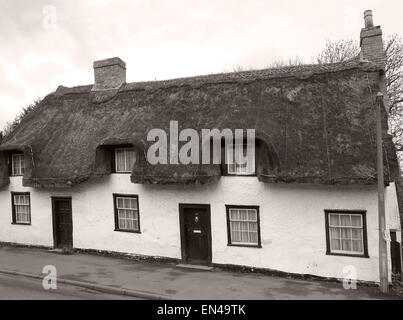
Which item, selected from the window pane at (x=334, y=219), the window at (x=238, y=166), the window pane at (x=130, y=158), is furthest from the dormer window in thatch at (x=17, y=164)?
the window pane at (x=334, y=219)

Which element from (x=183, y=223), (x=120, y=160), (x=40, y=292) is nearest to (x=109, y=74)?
(x=120, y=160)

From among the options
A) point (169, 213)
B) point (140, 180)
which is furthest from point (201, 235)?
point (140, 180)

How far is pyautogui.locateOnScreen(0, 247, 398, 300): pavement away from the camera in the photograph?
1016 centimetres

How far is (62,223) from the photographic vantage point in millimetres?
15984

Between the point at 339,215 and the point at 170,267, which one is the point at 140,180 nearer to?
the point at 170,267

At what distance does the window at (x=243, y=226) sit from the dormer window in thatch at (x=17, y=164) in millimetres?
10329

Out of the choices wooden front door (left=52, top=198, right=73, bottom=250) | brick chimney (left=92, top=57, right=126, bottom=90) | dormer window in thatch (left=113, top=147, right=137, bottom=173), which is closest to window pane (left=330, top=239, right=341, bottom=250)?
dormer window in thatch (left=113, top=147, right=137, bottom=173)

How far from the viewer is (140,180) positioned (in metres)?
13.1

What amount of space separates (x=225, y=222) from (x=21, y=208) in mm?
10341

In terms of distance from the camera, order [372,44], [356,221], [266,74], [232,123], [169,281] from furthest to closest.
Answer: [266,74], [372,44], [232,123], [169,281], [356,221]

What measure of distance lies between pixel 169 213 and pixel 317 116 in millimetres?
6431

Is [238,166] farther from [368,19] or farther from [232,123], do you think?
[368,19]

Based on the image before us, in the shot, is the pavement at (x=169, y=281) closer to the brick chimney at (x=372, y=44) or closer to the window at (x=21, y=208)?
the window at (x=21, y=208)

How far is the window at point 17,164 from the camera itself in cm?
1664
